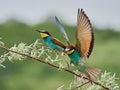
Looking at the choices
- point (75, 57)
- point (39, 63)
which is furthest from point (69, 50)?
point (39, 63)

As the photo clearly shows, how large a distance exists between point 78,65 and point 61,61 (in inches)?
2.1

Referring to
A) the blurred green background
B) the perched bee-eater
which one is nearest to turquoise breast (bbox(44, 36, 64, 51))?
the perched bee-eater

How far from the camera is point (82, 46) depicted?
125cm

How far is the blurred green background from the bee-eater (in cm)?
729

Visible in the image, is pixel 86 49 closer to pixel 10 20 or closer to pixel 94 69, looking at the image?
pixel 94 69

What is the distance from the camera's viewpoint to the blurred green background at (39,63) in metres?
9.52

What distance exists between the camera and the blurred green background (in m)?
9.52

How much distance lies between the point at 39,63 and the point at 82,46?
30.1ft

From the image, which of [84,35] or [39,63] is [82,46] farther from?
[39,63]

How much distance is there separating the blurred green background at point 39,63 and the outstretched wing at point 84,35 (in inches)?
287

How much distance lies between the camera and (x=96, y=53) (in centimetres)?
1047

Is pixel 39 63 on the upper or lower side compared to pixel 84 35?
upper

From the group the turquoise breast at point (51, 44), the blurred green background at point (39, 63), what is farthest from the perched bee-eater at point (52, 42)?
the blurred green background at point (39, 63)

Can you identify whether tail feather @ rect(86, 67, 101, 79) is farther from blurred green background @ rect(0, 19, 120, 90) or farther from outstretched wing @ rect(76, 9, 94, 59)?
blurred green background @ rect(0, 19, 120, 90)
